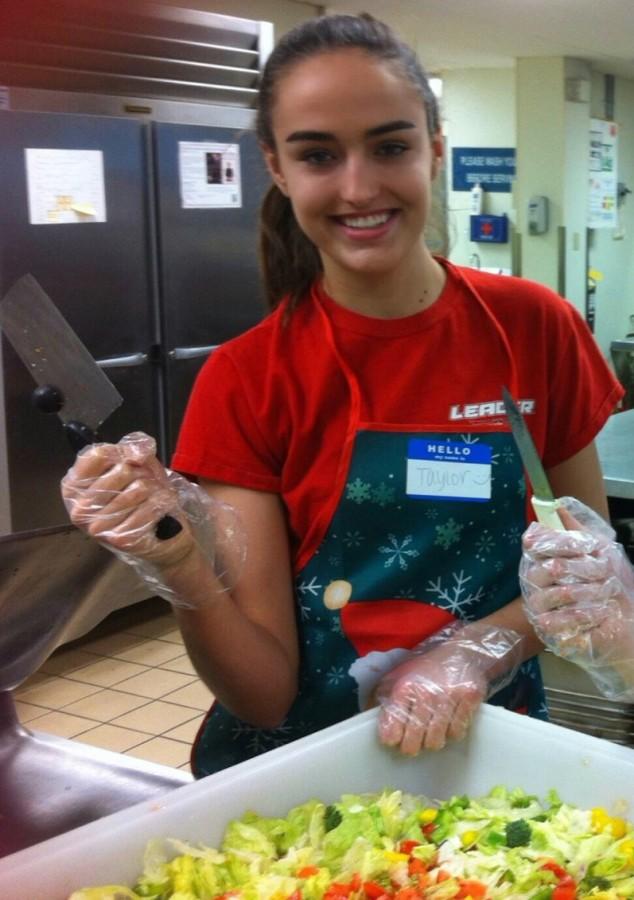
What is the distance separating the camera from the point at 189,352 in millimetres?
4199

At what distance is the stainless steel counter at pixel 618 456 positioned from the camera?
237 centimetres

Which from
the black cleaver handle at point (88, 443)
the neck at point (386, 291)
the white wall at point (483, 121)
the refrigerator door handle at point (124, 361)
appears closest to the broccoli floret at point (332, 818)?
the black cleaver handle at point (88, 443)

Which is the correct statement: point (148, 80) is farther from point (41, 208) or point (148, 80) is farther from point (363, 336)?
point (363, 336)

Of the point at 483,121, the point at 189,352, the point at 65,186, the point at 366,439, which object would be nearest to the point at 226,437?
the point at 366,439

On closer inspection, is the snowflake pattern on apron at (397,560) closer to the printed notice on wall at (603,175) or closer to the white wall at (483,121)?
the white wall at (483,121)

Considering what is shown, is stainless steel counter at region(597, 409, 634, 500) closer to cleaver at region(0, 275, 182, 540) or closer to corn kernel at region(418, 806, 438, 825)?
corn kernel at region(418, 806, 438, 825)

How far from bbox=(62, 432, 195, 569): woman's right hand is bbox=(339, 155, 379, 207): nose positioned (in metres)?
0.34

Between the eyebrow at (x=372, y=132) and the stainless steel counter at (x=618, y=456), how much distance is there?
39.3 inches

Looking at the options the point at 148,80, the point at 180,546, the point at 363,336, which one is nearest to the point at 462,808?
the point at 180,546

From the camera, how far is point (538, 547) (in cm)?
111

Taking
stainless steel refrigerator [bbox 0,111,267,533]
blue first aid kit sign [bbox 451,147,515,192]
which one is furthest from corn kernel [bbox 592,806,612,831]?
blue first aid kit sign [bbox 451,147,515,192]

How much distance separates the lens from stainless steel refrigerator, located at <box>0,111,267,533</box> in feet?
11.9

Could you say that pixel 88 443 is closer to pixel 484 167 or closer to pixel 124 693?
pixel 124 693

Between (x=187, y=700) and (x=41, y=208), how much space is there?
1.65 m
